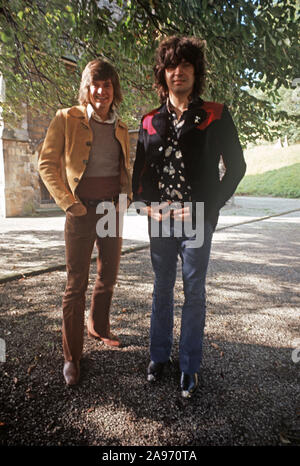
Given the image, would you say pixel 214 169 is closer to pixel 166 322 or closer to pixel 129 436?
pixel 166 322

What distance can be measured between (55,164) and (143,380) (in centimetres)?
162

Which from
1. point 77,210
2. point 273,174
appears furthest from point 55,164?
point 273,174

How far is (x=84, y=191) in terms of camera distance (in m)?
2.18

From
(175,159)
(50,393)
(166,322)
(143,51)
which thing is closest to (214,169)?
(175,159)

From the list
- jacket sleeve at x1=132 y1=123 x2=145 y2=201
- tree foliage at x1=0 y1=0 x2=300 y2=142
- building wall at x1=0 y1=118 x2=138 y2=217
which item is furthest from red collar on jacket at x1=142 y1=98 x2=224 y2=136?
building wall at x1=0 y1=118 x2=138 y2=217

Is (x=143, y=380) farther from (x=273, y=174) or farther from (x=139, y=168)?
(x=273, y=174)

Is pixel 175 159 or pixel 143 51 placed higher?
pixel 143 51

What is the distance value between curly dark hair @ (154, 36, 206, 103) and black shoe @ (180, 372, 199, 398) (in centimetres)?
188

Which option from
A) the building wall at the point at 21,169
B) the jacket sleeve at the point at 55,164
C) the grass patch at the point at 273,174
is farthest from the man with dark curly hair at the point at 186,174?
the grass patch at the point at 273,174

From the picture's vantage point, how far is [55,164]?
206 cm

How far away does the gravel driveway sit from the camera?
5.52 feet

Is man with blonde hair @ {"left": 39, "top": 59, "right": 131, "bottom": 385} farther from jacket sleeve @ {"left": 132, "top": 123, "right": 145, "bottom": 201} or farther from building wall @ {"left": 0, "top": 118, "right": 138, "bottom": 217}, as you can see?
building wall @ {"left": 0, "top": 118, "right": 138, "bottom": 217}

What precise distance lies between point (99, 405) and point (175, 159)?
1623 mm
